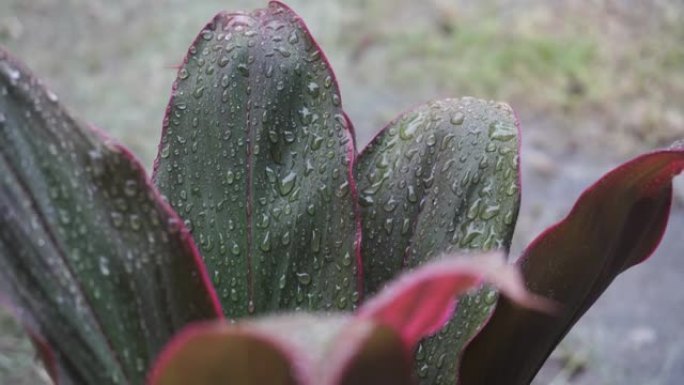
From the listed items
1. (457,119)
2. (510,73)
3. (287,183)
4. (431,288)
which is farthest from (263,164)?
(510,73)

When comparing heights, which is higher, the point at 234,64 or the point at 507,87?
the point at 234,64

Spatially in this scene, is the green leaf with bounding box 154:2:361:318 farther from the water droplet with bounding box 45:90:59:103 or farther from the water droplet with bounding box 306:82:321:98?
the water droplet with bounding box 45:90:59:103

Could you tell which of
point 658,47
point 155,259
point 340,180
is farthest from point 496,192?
point 658,47

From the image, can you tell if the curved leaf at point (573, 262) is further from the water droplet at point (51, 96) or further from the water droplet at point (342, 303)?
the water droplet at point (51, 96)

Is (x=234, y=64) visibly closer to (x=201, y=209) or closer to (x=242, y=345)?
(x=201, y=209)

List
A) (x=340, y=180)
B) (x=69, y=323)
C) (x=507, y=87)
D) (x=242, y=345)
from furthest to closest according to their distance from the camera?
(x=507, y=87) → (x=340, y=180) → (x=69, y=323) → (x=242, y=345)
